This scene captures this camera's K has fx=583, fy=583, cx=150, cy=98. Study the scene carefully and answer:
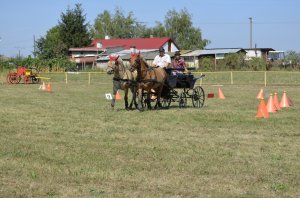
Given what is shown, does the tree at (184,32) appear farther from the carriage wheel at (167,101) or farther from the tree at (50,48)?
the carriage wheel at (167,101)

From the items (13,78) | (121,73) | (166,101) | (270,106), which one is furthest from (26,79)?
(270,106)

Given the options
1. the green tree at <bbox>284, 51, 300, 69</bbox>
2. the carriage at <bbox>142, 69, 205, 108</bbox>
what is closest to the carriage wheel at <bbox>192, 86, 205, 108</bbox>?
the carriage at <bbox>142, 69, 205, 108</bbox>

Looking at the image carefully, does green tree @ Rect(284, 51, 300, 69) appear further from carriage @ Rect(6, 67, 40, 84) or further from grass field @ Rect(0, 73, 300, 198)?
grass field @ Rect(0, 73, 300, 198)

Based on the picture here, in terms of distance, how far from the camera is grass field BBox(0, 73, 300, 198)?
7027 mm

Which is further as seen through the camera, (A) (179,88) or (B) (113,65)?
(A) (179,88)

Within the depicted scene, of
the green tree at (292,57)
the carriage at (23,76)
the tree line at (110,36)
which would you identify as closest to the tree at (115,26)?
the tree line at (110,36)

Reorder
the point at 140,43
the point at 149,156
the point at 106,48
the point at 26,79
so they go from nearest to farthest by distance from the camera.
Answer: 1. the point at 149,156
2. the point at 26,79
3. the point at 106,48
4. the point at 140,43

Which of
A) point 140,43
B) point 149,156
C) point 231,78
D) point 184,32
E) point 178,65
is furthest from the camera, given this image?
point 184,32

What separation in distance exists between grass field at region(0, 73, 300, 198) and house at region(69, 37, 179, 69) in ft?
242

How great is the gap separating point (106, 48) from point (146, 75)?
7994cm

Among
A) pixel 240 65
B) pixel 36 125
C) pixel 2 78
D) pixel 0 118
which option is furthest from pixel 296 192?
pixel 240 65

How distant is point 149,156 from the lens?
30.2ft

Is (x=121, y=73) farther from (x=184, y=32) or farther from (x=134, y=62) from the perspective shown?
(x=184, y=32)

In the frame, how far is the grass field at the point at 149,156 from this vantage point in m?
7.03
